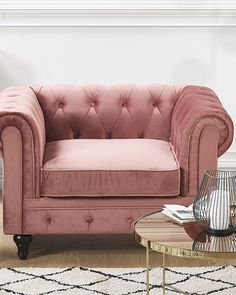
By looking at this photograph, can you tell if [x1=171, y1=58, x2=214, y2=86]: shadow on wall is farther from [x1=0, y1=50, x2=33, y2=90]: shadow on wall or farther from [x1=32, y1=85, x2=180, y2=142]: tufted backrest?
[x1=0, y1=50, x2=33, y2=90]: shadow on wall

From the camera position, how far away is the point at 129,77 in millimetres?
5145

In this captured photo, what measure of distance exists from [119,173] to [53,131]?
0.67m

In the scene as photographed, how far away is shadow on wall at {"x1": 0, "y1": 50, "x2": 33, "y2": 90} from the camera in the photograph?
508 centimetres

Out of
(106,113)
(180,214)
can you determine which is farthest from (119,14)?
(180,214)

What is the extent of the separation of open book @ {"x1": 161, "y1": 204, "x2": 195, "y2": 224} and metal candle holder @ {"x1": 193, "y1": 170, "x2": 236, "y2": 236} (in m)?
0.15

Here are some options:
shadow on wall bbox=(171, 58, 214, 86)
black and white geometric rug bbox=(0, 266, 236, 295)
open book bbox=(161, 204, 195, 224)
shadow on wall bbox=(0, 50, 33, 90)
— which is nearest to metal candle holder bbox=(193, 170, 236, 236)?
open book bbox=(161, 204, 195, 224)

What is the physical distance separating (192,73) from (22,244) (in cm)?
183

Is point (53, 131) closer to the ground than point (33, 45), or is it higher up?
closer to the ground

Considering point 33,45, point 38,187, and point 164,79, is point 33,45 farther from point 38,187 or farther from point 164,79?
point 38,187

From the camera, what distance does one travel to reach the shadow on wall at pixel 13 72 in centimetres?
508

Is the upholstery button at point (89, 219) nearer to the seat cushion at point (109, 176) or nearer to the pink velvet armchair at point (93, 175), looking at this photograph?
the pink velvet armchair at point (93, 175)

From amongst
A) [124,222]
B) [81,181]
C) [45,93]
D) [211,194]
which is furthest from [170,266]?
[45,93]

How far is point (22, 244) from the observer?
12.6 ft

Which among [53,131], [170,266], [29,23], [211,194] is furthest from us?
[29,23]
